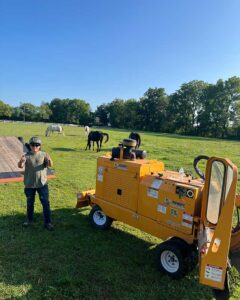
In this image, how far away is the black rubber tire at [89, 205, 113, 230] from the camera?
226 inches

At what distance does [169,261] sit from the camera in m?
4.31

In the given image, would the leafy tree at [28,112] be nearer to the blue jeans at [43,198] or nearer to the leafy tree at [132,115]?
the leafy tree at [132,115]

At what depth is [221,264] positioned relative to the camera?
3.25 m

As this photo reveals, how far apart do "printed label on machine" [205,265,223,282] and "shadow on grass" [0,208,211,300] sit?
75 cm

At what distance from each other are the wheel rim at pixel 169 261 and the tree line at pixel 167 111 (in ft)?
198

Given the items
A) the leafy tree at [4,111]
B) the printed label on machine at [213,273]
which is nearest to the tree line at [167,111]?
the leafy tree at [4,111]

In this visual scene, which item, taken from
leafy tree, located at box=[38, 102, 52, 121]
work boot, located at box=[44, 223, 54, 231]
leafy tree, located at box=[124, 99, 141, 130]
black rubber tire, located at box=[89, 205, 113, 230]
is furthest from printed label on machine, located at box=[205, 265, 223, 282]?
leafy tree, located at box=[38, 102, 52, 121]

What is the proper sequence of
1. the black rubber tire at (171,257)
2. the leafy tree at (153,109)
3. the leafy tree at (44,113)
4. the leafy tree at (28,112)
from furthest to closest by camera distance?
the leafy tree at (28,112) < the leafy tree at (44,113) < the leafy tree at (153,109) < the black rubber tire at (171,257)

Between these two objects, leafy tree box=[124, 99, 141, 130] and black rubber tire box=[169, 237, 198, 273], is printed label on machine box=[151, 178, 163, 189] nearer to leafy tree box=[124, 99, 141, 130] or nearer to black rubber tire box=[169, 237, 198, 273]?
black rubber tire box=[169, 237, 198, 273]

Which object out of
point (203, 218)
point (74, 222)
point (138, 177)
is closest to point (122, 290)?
point (203, 218)

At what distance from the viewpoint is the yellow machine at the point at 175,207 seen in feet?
10.8

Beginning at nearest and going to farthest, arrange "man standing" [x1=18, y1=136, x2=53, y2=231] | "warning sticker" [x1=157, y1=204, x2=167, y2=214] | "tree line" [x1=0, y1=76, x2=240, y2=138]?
"warning sticker" [x1=157, y1=204, x2=167, y2=214] < "man standing" [x1=18, y1=136, x2=53, y2=231] < "tree line" [x1=0, y1=76, x2=240, y2=138]

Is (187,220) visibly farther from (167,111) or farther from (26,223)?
(167,111)

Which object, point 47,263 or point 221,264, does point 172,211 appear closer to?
point 221,264
